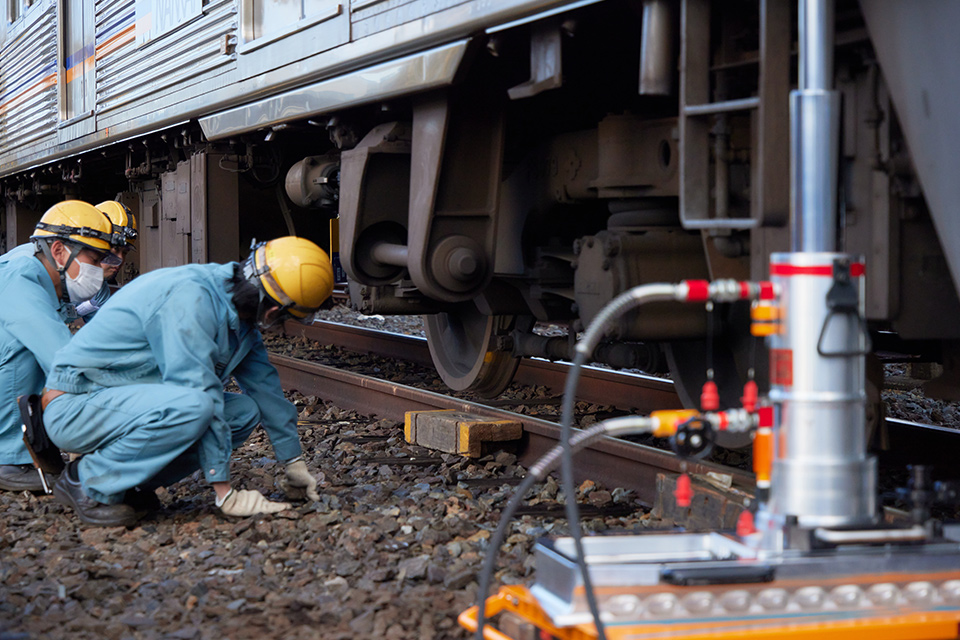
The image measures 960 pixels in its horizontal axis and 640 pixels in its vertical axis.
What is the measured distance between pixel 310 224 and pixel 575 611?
673cm

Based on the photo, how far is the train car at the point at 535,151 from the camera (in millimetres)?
2848

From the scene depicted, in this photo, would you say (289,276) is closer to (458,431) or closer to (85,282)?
(458,431)

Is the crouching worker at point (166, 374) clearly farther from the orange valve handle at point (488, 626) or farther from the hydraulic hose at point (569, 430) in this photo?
the hydraulic hose at point (569, 430)

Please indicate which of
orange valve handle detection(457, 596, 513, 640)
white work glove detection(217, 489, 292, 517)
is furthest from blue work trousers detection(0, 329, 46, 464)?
orange valve handle detection(457, 596, 513, 640)

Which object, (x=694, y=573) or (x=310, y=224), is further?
(x=310, y=224)

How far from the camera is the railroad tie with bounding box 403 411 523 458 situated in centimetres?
492

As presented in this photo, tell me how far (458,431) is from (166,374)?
5.13 feet

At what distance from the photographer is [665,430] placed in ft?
7.34

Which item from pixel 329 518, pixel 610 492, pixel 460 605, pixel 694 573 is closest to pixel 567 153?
pixel 610 492

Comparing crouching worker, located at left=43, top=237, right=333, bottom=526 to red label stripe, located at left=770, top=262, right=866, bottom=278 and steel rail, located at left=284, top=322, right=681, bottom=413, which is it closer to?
red label stripe, located at left=770, top=262, right=866, bottom=278

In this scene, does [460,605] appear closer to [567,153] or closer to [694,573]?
[694,573]

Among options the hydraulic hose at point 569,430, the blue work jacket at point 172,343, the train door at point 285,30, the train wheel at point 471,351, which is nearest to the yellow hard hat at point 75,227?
the blue work jacket at point 172,343

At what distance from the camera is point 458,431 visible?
4965mm

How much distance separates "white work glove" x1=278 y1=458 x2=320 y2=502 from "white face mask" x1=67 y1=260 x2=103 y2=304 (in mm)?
1422
